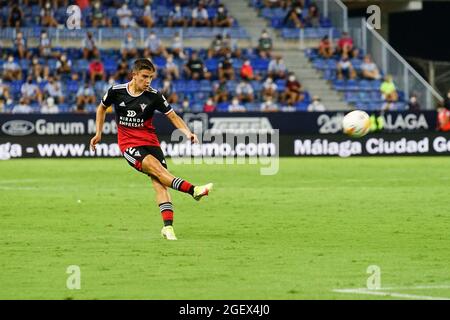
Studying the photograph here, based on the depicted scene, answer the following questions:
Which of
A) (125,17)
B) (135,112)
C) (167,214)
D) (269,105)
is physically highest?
(125,17)

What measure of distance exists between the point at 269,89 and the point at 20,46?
30.6 ft

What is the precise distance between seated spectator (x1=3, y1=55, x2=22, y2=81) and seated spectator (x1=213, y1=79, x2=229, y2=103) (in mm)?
7031

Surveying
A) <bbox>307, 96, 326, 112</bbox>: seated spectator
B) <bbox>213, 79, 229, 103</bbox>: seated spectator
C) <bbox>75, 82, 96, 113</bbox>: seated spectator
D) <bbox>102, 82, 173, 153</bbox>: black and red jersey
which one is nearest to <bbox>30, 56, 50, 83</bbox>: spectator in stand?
<bbox>75, 82, 96, 113</bbox>: seated spectator

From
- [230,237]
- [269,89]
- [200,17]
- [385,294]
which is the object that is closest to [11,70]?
[200,17]

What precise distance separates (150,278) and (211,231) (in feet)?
16.3

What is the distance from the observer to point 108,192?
79.5 ft

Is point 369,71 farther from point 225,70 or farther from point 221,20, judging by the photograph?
point 221,20

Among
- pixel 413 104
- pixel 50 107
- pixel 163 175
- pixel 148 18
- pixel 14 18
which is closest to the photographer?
pixel 163 175

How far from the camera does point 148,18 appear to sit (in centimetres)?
4556

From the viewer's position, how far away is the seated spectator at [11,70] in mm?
41188

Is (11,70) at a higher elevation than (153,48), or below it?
below

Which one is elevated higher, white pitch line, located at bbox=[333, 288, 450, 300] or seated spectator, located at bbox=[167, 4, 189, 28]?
seated spectator, located at bbox=[167, 4, 189, 28]

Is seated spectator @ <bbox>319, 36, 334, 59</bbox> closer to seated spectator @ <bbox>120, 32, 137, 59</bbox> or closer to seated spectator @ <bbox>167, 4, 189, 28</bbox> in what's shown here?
seated spectator @ <bbox>167, 4, 189, 28</bbox>

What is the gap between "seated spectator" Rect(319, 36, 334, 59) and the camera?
1793 inches
